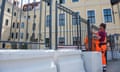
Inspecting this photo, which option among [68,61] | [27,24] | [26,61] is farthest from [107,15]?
[26,61]

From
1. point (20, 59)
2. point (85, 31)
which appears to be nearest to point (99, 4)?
point (85, 31)

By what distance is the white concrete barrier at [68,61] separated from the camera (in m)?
3.14

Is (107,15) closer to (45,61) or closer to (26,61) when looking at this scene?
(45,61)

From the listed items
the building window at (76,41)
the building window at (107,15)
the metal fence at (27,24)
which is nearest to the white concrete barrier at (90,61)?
the building window at (76,41)

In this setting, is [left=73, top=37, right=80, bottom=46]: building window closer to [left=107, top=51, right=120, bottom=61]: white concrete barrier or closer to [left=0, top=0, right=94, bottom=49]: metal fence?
[left=0, top=0, right=94, bottom=49]: metal fence

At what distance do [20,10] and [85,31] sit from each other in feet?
11.1

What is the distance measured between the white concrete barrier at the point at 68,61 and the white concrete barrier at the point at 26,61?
281 mm

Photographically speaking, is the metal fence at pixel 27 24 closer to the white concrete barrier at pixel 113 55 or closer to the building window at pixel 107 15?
the white concrete barrier at pixel 113 55

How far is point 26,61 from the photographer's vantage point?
2.16m

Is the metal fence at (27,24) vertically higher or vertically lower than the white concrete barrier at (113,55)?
higher

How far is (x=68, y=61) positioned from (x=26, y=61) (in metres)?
1.52

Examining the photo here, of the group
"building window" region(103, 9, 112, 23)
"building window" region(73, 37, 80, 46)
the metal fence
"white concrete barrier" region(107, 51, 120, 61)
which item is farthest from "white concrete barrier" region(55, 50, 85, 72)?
"building window" region(103, 9, 112, 23)

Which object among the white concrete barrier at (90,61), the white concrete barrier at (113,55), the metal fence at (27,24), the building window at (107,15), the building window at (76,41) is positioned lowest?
the white concrete barrier at (113,55)

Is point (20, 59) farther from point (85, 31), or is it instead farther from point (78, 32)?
point (85, 31)
